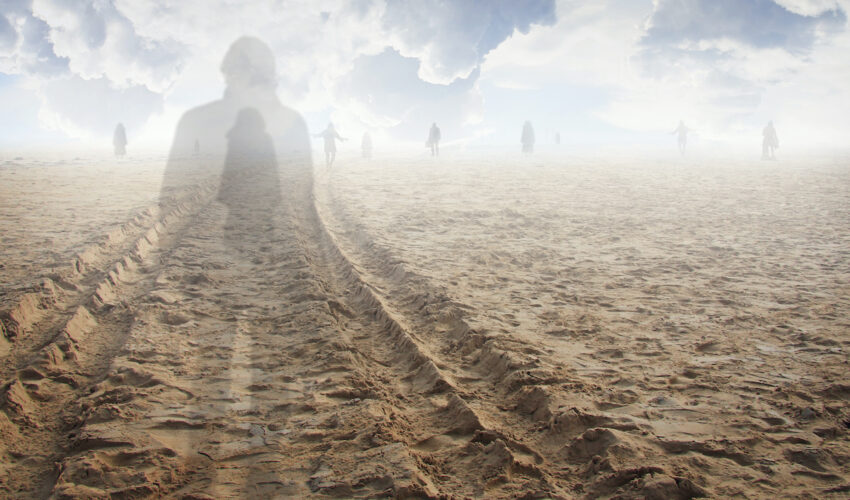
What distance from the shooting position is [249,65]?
217ft

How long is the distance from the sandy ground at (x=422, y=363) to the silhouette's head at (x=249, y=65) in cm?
6256

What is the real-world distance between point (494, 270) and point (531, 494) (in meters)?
4.54

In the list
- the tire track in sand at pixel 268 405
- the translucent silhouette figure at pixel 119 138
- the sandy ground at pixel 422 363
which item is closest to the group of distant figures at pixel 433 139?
the translucent silhouette figure at pixel 119 138

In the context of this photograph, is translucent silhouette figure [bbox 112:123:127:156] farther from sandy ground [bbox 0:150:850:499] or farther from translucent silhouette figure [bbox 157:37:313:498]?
sandy ground [bbox 0:150:850:499]

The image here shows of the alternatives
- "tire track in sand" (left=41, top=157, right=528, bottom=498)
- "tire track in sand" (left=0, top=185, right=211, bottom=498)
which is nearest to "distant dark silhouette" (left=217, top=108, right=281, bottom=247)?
"tire track in sand" (left=0, top=185, right=211, bottom=498)

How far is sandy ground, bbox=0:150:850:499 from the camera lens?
290cm

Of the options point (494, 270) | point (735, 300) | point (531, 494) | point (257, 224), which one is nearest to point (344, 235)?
point (257, 224)

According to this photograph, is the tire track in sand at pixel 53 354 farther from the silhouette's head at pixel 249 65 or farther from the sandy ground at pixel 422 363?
the silhouette's head at pixel 249 65

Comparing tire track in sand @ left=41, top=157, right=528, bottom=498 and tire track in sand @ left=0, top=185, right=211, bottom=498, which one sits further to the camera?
tire track in sand @ left=0, top=185, right=211, bottom=498

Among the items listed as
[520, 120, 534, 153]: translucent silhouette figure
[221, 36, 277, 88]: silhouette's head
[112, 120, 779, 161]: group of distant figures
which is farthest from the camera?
[221, 36, 277, 88]: silhouette's head

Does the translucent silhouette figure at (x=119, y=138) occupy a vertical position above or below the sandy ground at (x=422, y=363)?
above

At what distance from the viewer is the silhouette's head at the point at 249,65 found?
213 ft

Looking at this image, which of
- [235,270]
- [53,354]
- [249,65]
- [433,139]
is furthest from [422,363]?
[249,65]

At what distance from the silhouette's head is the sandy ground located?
205 feet
